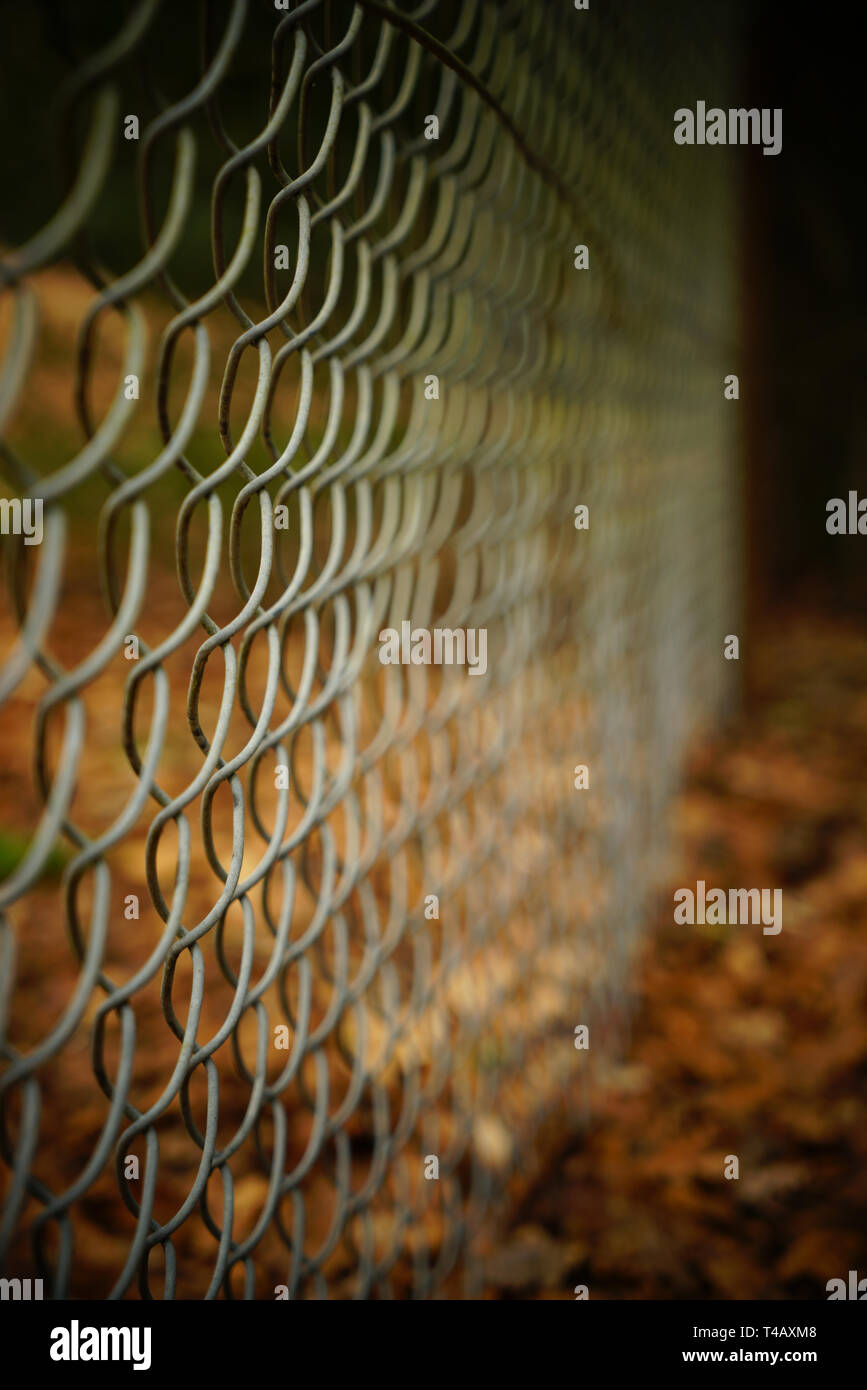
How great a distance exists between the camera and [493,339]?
5.30 feet

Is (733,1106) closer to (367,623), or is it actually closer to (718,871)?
(718,871)

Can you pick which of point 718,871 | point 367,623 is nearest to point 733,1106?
point 718,871

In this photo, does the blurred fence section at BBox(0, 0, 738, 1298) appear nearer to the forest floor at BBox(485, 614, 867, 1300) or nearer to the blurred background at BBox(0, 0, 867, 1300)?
the blurred background at BBox(0, 0, 867, 1300)

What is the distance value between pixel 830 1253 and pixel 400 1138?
34.0 inches

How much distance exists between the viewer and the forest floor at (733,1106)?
1.64 metres

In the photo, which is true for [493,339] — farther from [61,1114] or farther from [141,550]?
[61,1114]

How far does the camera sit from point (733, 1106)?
78.8 inches

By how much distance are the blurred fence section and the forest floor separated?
0.13m

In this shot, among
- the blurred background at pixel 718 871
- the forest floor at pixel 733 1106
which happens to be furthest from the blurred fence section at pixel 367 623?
the forest floor at pixel 733 1106

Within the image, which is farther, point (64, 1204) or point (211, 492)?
point (211, 492)

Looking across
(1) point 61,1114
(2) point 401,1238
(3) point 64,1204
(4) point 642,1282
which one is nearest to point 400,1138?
(2) point 401,1238

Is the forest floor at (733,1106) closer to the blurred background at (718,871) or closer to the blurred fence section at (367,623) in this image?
the blurred background at (718,871)

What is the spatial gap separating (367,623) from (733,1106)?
144 centimetres

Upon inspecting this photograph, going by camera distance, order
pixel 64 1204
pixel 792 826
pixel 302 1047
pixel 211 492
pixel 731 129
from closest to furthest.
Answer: pixel 64 1204
pixel 211 492
pixel 302 1047
pixel 792 826
pixel 731 129
